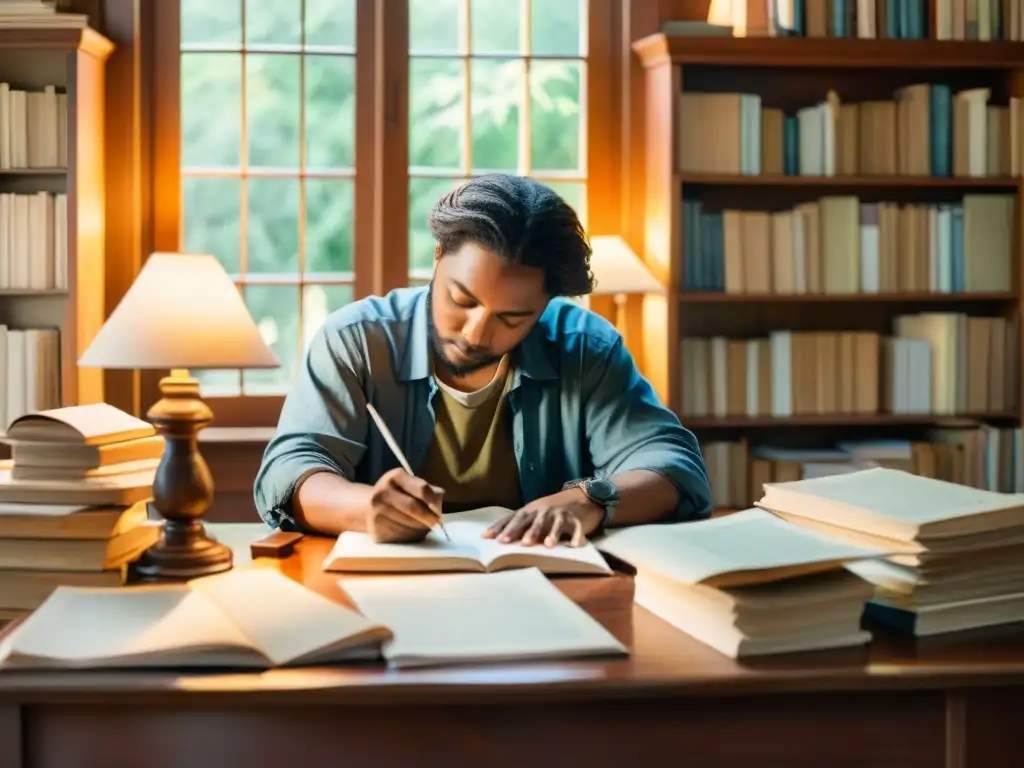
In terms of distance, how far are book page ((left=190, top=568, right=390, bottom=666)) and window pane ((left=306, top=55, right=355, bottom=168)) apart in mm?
2902

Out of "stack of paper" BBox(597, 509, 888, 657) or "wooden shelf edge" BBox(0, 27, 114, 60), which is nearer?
"stack of paper" BBox(597, 509, 888, 657)

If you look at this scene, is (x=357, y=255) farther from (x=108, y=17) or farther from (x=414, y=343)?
(x=414, y=343)

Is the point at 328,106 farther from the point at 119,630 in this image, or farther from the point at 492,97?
the point at 119,630

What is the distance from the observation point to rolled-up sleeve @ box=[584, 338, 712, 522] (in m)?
2.14

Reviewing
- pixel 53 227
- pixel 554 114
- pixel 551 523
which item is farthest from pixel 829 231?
pixel 551 523

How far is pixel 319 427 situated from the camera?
85.0 inches

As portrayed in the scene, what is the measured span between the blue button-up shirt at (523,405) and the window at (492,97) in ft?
6.58

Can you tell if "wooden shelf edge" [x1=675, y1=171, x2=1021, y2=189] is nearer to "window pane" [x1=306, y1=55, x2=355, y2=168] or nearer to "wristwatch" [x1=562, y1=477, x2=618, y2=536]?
"window pane" [x1=306, y1=55, x2=355, y2=168]

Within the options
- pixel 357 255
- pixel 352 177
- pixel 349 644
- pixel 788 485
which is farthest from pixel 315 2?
pixel 349 644

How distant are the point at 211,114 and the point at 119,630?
3.23 metres

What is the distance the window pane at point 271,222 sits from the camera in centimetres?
428

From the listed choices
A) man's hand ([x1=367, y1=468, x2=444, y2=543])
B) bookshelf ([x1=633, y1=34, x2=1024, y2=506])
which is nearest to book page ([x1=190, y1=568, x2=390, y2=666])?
man's hand ([x1=367, y1=468, x2=444, y2=543])

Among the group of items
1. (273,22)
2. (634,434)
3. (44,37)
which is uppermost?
(273,22)

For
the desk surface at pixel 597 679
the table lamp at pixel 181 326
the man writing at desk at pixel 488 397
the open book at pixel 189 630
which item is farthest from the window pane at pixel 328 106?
the desk surface at pixel 597 679
